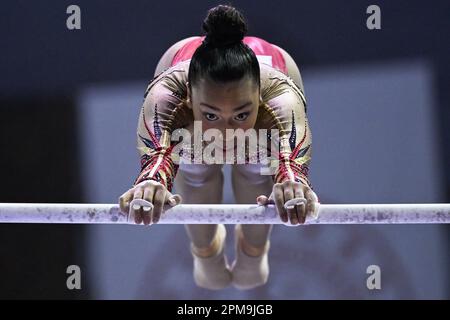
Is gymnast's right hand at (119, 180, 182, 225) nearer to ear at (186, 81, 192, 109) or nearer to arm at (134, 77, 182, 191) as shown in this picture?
arm at (134, 77, 182, 191)

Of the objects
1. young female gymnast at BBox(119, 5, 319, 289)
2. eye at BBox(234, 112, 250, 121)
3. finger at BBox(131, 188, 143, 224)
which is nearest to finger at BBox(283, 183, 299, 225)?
young female gymnast at BBox(119, 5, 319, 289)

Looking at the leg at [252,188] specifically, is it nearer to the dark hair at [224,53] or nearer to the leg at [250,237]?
the leg at [250,237]

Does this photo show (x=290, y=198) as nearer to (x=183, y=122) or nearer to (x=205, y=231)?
(x=183, y=122)

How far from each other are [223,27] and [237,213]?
1.40 feet

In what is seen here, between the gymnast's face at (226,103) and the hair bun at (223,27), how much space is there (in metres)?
0.10

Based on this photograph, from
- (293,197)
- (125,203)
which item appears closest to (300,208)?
(293,197)

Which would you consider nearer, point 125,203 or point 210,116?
point 125,203

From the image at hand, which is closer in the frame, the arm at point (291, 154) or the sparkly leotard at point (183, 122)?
the arm at point (291, 154)

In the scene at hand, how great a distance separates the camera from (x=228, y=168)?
2756 millimetres

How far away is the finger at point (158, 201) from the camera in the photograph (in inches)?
57.1

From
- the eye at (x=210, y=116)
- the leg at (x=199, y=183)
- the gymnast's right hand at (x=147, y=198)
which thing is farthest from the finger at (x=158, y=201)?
the leg at (x=199, y=183)

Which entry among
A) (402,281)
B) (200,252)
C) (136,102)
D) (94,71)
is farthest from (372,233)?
(94,71)

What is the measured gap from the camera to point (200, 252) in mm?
2324

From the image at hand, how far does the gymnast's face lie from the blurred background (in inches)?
48.0
